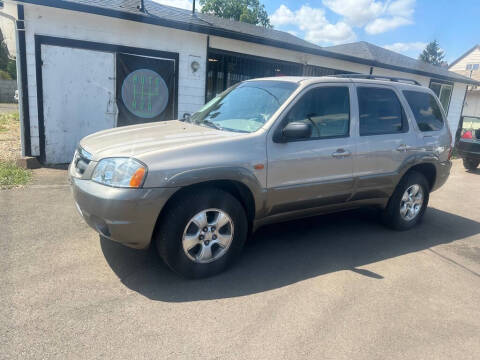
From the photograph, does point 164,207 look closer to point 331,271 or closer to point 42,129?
point 331,271

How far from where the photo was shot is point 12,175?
6.49 metres

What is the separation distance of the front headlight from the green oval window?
571 centimetres

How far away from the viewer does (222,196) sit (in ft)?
11.2

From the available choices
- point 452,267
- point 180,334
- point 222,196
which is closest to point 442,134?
point 452,267

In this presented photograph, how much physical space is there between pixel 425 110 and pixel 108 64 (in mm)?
6343

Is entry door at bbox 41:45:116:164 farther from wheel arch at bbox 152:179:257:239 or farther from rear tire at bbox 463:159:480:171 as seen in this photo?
rear tire at bbox 463:159:480:171

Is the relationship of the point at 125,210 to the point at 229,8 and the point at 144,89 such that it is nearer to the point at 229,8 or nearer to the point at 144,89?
the point at 144,89

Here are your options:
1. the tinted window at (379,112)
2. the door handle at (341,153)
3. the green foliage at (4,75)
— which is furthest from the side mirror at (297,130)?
the green foliage at (4,75)

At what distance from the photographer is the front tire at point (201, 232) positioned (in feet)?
10.5

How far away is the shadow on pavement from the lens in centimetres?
337

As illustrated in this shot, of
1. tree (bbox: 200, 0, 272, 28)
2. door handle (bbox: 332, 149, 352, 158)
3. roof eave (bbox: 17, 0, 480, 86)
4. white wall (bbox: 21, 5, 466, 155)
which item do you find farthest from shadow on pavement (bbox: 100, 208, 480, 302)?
tree (bbox: 200, 0, 272, 28)

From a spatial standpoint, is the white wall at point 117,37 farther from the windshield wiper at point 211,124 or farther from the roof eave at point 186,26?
the windshield wiper at point 211,124

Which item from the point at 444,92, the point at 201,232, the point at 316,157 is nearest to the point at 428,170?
the point at 316,157

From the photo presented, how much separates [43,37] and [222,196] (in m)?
6.07
